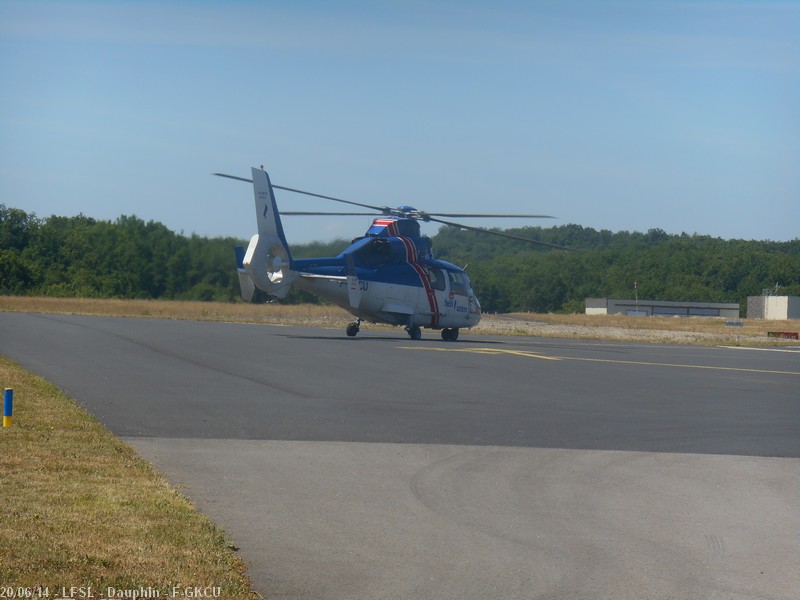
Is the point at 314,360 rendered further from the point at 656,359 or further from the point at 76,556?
the point at 76,556

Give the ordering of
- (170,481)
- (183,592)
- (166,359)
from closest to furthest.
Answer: (183,592) → (170,481) → (166,359)

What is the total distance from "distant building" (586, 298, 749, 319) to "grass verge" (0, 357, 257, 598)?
382 feet

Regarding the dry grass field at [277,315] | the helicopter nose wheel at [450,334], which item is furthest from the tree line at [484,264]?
the helicopter nose wheel at [450,334]

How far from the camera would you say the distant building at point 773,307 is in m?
118

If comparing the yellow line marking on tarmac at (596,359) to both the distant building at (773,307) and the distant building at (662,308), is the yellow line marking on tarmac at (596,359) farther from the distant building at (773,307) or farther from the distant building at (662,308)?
the distant building at (773,307)

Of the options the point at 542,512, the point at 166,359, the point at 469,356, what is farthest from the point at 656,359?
the point at 542,512

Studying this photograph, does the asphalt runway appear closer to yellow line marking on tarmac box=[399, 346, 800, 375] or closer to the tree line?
yellow line marking on tarmac box=[399, 346, 800, 375]

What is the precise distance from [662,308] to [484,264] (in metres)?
31.7

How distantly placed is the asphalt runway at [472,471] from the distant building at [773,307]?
101 meters

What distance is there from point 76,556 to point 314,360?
61.9ft

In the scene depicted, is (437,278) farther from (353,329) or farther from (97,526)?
(97,526)

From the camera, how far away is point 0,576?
6.12 meters

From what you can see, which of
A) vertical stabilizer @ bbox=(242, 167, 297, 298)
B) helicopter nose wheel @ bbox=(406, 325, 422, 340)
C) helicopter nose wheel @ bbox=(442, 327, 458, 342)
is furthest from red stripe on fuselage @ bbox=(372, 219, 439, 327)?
vertical stabilizer @ bbox=(242, 167, 297, 298)

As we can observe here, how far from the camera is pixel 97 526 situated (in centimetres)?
751
